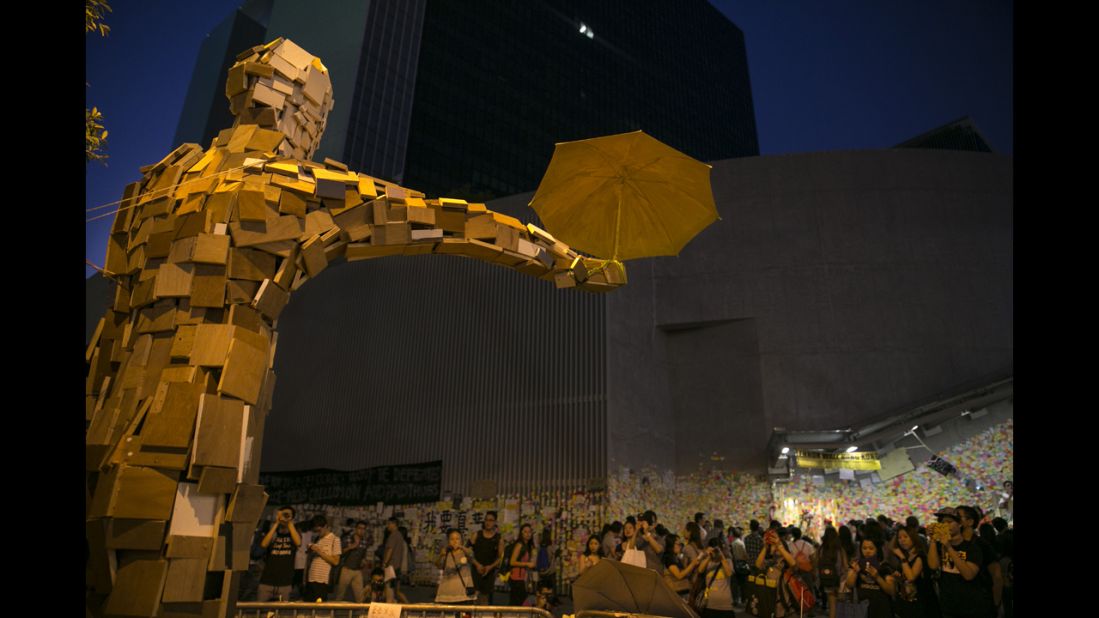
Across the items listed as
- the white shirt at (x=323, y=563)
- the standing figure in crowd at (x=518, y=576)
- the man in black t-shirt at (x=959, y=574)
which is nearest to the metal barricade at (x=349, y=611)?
the man in black t-shirt at (x=959, y=574)

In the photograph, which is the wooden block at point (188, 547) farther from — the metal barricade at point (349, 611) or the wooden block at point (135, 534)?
the metal barricade at point (349, 611)

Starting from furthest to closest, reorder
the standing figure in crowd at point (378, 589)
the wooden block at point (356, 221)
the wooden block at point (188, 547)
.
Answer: the standing figure in crowd at point (378, 589) < the wooden block at point (356, 221) < the wooden block at point (188, 547)

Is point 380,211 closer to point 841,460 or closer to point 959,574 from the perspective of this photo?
point 959,574

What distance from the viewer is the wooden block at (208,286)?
2.65 meters

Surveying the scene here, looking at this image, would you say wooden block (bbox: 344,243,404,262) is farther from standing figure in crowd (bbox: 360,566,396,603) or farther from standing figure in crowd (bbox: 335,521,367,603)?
standing figure in crowd (bbox: 360,566,396,603)

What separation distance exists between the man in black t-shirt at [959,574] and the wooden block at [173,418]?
5.10 meters

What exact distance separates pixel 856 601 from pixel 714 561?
1254 mm

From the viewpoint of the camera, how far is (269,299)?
277cm

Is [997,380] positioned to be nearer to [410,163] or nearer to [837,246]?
[837,246]

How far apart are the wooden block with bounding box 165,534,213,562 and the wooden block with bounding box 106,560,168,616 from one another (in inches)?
1.8

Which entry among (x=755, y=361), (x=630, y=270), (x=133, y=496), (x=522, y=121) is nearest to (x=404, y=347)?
(x=630, y=270)

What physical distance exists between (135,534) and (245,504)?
0.35 metres

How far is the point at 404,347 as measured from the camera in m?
15.8

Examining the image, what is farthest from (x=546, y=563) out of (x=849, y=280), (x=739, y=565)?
(x=849, y=280)
